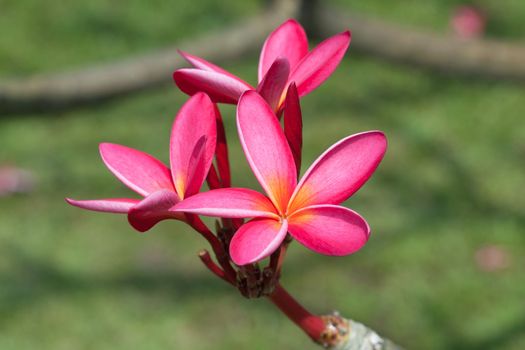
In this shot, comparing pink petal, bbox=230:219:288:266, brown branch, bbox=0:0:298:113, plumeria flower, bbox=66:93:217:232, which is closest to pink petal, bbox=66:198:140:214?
plumeria flower, bbox=66:93:217:232

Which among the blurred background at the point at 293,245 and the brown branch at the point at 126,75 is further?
the blurred background at the point at 293,245

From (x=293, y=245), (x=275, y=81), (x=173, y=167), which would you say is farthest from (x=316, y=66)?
(x=293, y=245)

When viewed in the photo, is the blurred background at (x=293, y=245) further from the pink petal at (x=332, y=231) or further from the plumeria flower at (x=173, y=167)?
the pink petal at (x=332, y=231)

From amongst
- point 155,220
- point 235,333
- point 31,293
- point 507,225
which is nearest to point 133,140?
point 31,293

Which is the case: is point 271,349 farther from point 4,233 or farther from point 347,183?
point 347,183

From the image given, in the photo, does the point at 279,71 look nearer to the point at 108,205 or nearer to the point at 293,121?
the point at 293,121

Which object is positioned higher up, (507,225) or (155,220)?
(155,220)

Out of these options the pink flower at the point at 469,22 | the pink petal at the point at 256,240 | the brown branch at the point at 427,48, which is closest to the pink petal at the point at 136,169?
the pink petal at the point at 256,240
